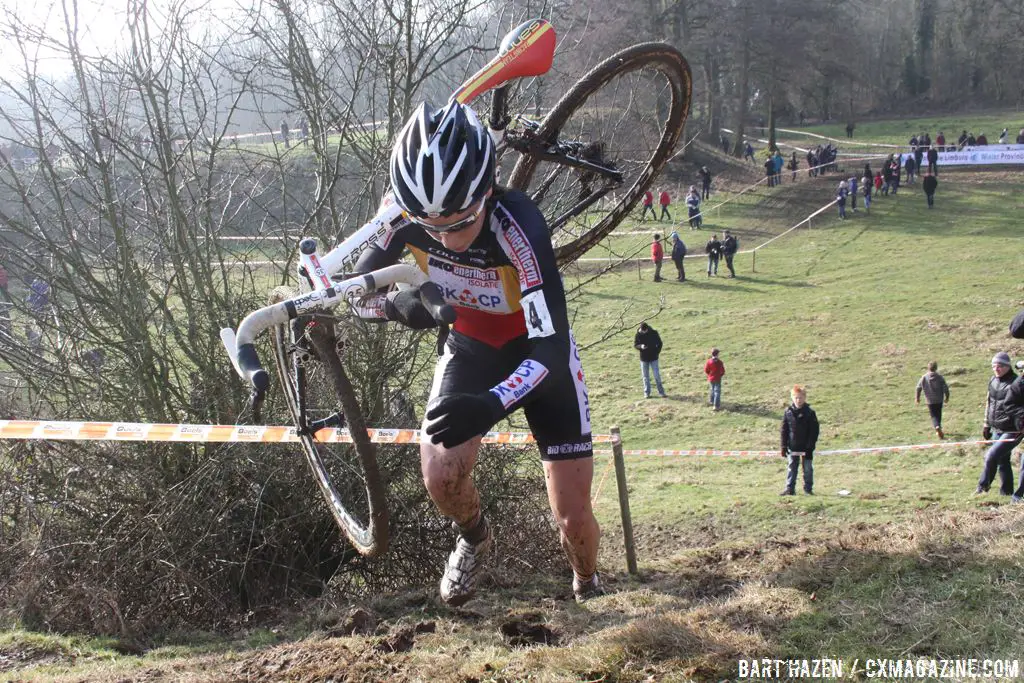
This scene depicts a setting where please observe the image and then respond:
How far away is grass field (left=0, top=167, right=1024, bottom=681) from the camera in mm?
4926

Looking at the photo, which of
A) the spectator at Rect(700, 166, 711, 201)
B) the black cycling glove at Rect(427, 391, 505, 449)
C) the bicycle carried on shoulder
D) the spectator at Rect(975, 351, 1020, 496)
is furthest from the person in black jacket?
the spectator at Rect(700, 166, 711, 201)

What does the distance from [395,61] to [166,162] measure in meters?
2.46

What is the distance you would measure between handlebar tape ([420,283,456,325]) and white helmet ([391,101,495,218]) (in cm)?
41

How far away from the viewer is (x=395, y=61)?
9055mm

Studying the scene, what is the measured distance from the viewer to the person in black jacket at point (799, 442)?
12.7 meters

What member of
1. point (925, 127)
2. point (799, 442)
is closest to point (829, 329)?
point (799, 442)

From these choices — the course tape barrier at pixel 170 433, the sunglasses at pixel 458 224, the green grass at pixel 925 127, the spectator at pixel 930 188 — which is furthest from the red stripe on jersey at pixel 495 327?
the green grass at pixel 925 127

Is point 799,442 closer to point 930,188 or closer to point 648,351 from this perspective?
point 648,351

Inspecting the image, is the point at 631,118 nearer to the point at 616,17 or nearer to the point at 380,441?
the point at 616,17

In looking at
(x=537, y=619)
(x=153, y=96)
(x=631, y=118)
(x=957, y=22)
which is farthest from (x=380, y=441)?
(x=957, y=22)

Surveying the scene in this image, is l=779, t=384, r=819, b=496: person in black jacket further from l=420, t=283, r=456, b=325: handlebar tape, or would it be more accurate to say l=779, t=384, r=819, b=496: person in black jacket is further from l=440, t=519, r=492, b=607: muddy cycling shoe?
l=420, t=283, r=456, b=325: handlebar tape

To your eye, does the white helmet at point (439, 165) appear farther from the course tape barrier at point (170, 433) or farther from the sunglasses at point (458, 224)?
the course tape barrier at point (170, 433)

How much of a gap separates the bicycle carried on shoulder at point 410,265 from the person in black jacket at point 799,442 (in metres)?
4.70

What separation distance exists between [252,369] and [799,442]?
10.2 meters
